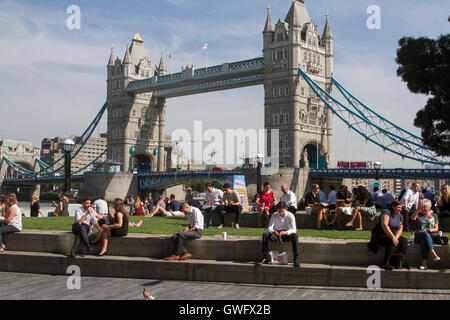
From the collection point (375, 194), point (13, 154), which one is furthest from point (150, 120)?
point (375, 194)

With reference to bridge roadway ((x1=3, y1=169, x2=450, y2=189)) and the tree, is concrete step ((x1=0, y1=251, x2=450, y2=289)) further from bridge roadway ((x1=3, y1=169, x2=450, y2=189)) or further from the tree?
bridge roadway ((x1=3, y1=169, x2=450, y2=189))

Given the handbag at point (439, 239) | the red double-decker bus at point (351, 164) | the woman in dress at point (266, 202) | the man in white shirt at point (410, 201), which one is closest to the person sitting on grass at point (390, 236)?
the handbag at point (439, 239)

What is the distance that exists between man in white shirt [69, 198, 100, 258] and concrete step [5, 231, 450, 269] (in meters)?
0.31

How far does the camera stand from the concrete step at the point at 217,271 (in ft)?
29.2

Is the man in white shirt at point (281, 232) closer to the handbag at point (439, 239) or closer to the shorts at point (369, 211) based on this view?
the handbag at point (439, 239)

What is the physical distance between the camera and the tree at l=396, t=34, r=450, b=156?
18562 mm

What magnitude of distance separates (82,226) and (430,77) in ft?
44.7

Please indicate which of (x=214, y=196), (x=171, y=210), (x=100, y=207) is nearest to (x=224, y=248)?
(x=214, y=196)

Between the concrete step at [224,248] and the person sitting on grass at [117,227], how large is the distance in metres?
0.13

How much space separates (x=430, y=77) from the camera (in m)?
19.2

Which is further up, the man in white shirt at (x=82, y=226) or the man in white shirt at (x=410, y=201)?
the man in white shirt at (x=410, y=201)

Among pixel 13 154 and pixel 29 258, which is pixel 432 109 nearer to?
pixel 29 258

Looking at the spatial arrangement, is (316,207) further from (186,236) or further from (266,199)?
(186,236)
